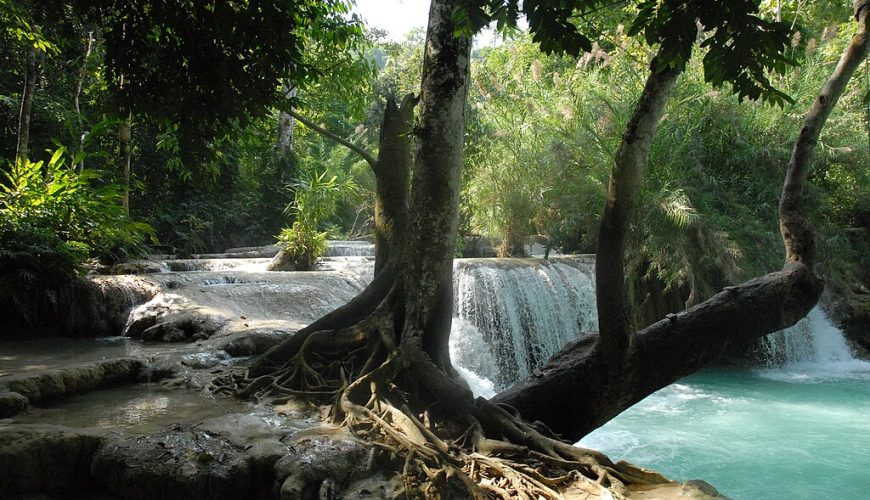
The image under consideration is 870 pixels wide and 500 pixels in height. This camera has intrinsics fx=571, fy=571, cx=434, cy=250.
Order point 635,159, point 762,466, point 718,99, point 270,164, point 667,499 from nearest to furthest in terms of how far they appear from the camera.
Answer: point 667,499 < point 635,159 < point 762,466 < point 718,99 < point 270,164

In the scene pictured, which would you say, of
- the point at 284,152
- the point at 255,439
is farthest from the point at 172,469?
the point at 284,152

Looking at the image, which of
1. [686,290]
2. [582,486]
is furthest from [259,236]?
[582,486]

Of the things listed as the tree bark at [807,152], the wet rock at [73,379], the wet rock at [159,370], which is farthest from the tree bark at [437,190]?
the wet rock at [73,379]

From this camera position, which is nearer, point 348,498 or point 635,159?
point 348,498

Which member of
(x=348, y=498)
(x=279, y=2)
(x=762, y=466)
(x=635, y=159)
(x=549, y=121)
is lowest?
(x=762, y=466)

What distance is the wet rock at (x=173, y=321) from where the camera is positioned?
6.46 meters

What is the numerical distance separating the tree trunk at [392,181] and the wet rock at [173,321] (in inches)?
94.5

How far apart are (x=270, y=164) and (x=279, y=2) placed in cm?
1564

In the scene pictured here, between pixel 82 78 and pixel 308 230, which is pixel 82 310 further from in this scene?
pixel 82 78

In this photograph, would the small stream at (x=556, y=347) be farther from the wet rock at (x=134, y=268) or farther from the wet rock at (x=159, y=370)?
the wet rock at (x=134, y=268)

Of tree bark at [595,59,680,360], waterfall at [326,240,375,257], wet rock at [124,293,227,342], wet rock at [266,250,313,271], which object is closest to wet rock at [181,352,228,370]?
wet rock at [124,293,227,342]

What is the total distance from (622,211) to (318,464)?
87.1 inches

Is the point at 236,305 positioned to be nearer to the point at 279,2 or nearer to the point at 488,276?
the point at 488,276

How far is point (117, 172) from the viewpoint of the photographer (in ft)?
41.1
